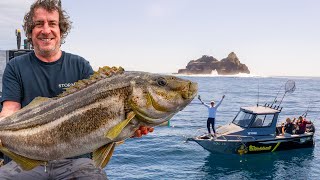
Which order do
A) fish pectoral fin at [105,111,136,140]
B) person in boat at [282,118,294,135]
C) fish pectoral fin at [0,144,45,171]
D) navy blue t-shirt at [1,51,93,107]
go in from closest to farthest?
fish pectoral fin at [105,111,136,140], fish pectoral fin at [0,144,45,171], navy blue t-shirt at [1,51,93,107], person in boat at [282,118,294,135]

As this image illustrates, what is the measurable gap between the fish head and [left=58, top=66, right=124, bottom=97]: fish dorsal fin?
1.23 ft

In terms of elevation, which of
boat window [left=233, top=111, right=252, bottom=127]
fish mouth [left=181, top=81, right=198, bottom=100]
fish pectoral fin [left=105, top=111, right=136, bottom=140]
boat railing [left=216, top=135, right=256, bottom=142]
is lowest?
boat railing [left=216, top=135, right=256, bottom=142]

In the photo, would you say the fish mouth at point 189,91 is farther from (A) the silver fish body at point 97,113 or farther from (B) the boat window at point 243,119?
(B) the boat window at point 243,119

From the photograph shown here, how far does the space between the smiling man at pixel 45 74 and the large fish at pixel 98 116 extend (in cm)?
79

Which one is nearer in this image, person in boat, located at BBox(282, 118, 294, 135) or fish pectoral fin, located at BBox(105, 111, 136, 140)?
fish pectoral fin, located at BBox(105, 111, 136, 140)

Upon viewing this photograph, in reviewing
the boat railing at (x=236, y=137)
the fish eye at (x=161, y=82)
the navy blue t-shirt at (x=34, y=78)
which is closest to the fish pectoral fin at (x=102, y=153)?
the fish eye at (x=161, y=82)

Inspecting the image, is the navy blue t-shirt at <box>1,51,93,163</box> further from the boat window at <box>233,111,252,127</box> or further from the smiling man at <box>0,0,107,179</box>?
the boat window at <box>233,111,252,127</box>

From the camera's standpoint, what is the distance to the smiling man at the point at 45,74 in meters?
4.73

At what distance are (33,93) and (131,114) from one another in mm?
2035

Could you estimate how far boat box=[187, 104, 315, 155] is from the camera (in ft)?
96.8

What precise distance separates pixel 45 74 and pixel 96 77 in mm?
1273

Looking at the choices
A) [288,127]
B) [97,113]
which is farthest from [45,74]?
[288,127]

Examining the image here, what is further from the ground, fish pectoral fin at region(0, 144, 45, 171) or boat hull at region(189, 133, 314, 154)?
fish pectoral fin at region(0, 144, 45, 171)

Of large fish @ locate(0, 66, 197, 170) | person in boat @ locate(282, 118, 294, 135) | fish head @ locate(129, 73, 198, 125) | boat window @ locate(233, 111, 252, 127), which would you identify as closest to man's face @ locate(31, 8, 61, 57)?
large fish @ locate(0, 66, 197, 170)
